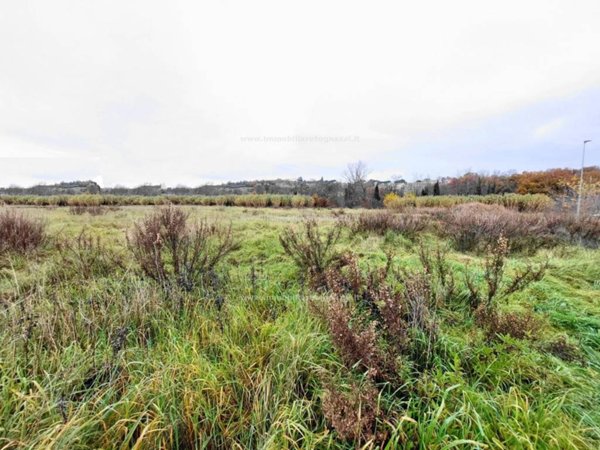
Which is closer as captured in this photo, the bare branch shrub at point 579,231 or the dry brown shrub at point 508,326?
the dry brown shrub at point 508,326

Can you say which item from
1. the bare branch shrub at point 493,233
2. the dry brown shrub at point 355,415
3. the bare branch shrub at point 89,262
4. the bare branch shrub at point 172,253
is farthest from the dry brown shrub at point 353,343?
the bare branch shrub at point 493,233

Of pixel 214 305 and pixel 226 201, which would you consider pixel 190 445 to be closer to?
pixel 214 305

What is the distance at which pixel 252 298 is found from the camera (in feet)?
10.6

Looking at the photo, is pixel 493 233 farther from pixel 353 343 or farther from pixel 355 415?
pixel 355 415

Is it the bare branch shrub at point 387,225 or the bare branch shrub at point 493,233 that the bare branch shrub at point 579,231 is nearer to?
the bare branch shrub at point 493,233

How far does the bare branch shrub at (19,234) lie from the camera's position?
5.05 meters

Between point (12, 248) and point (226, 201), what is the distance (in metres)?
19.2

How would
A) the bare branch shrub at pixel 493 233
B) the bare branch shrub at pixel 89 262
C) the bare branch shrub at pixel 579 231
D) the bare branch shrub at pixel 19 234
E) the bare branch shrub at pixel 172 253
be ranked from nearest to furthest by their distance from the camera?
the bare branch shrub at pixel 172 253 < the bare branch shrub at pixel 89 262 < the bare branch shrub at pixel 19 234 < the bare branch shrub at pixel 493 233 < the bare branch shrub at pixel 579 231

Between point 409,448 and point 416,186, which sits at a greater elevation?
point 416,186

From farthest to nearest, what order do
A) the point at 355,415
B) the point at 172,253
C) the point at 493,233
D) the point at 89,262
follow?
the point at 493,233, the point at 89,262, the point at 172,253, the point at 355,415

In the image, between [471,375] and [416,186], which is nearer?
[471,375]

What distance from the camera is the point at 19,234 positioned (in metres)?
5.29

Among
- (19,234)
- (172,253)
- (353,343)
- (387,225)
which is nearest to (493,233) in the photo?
(387,225)

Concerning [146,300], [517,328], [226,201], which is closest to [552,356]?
[517,328]
